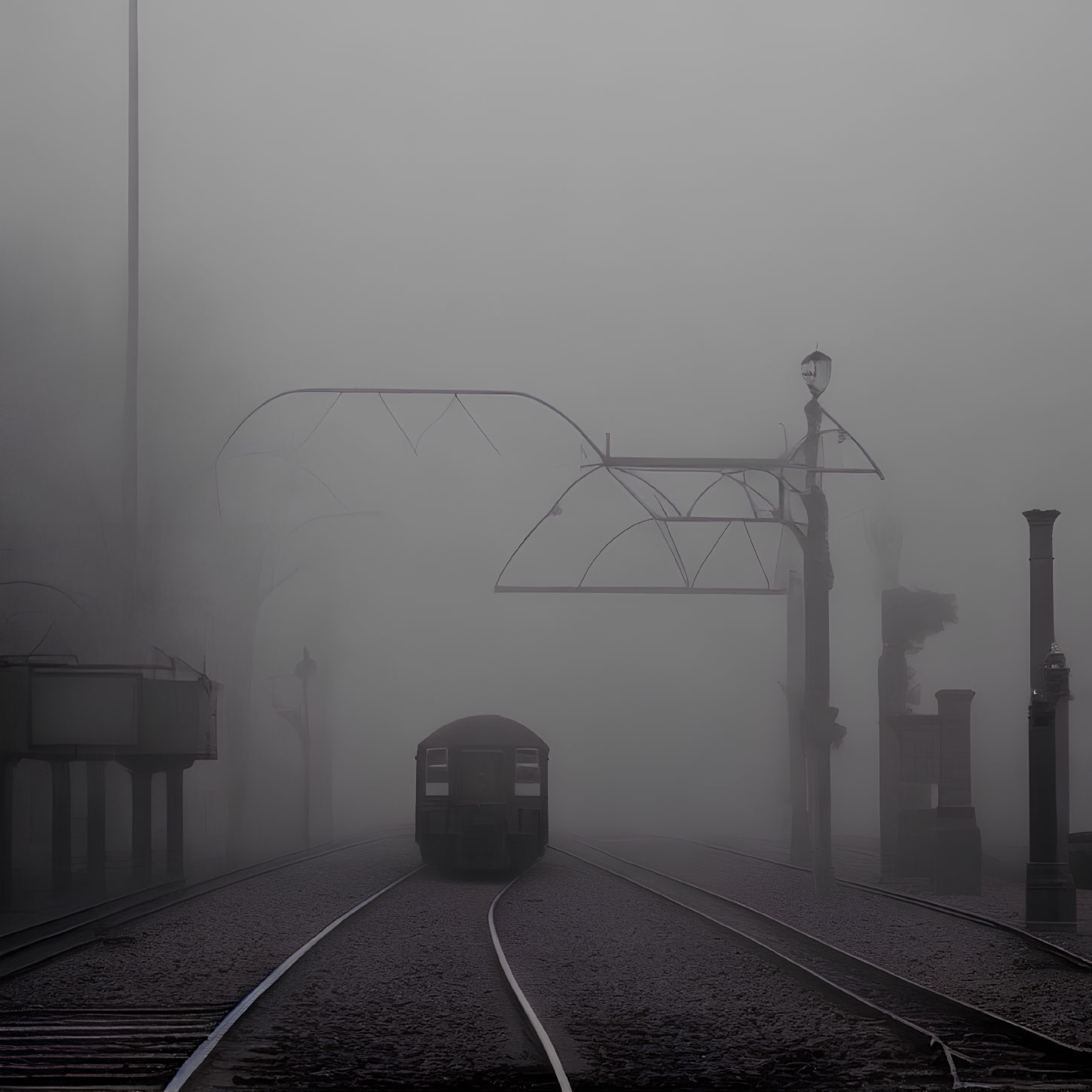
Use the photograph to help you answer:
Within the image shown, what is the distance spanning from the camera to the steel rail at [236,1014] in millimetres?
8445

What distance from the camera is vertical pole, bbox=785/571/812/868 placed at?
96.7 feet

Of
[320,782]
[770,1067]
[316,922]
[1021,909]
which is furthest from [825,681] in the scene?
[320,782]

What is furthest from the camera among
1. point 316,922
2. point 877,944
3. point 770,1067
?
point 316,922

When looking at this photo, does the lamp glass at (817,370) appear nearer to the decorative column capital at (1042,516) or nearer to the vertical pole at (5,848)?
the decorative column capital at (1042,516)

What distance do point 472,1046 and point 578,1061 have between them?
37.7 inches

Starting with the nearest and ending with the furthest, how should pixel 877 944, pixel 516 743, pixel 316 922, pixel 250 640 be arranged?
pixel 877 944, pixel 316 922, pixel 516 743, pixel 250 640

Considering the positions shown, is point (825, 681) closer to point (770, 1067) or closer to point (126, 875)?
point (770, 1067)

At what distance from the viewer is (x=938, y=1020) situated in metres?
11.0

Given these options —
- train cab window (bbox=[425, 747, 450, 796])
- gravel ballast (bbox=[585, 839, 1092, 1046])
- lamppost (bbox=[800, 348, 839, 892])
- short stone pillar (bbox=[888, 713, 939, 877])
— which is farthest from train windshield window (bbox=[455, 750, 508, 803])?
short stone pillar (bbox=[888, 713, 939, 877])

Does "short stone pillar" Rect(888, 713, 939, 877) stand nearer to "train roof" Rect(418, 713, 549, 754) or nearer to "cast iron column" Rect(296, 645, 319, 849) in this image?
"train roof" Rect(418, 713, 549, 754)

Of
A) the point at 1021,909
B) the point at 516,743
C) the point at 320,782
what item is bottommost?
the point at 320,782

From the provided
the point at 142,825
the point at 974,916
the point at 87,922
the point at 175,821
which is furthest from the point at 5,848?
the point at 974,916

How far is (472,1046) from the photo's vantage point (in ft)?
31.9

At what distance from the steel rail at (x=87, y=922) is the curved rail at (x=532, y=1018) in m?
4.97
